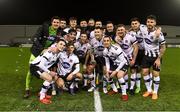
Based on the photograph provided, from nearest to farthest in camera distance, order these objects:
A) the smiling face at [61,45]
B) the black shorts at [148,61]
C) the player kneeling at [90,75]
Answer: the smiling face at [61,45]
the black shorts at [148,61]
the player kneeling at [90,75]

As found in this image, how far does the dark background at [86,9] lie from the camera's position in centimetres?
3247

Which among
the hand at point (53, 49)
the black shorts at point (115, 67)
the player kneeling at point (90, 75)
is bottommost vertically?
the player kneeling at point (90, 75)

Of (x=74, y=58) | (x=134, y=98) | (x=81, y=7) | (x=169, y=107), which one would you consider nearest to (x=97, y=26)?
A: (x=74, y=58)

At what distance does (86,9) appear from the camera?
3262cm

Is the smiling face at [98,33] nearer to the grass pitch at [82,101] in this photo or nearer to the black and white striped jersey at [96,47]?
the black and white striped jersey at [96,47]

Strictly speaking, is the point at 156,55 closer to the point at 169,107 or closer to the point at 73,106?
the point at 169,107

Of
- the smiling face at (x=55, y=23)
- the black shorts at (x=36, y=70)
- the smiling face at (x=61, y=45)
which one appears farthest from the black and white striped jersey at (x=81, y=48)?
the black shorts at (x=36, y=70)

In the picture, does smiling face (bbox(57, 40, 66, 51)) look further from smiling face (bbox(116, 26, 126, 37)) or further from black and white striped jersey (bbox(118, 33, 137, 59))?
black and white striped jersey (bbox(118, 33, 137, 59))

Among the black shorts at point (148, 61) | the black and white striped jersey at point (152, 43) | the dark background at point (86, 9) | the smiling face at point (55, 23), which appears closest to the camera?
the black and white striped jersey at point (152, 43)

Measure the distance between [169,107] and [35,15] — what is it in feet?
81.4

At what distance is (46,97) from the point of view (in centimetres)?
997

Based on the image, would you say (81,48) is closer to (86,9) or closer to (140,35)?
(140,35)

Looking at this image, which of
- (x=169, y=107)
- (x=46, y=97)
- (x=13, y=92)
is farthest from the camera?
(x=13, y=92)

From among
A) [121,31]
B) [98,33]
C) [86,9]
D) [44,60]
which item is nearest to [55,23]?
[44,60]
